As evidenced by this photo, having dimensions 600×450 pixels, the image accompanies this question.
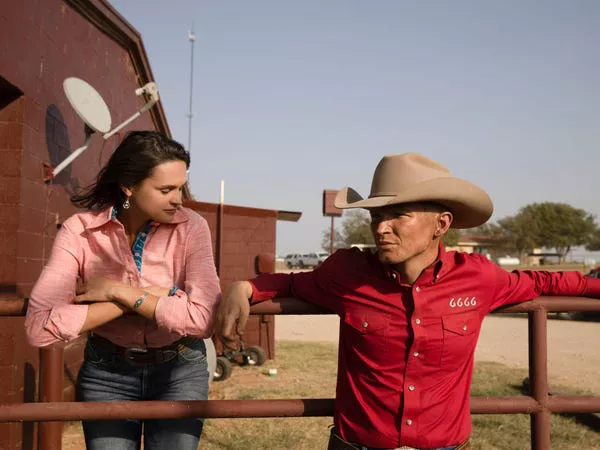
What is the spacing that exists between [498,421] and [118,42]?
6473mm

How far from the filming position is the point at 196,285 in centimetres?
201

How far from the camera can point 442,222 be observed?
208 cm

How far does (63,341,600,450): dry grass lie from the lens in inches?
222

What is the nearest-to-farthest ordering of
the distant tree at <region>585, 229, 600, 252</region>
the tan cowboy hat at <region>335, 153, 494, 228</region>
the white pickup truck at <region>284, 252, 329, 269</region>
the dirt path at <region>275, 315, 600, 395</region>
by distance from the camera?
1. the tan cowboy hat at <region>335, 153, 494, 228</region>
2. the dirt path at <region>275, 315, 600, 395</region>
3. the white pickup truck at <region>284, 252, 329, 269</region>
4. the distant tree at <region>585, 229, 600, 252</region>

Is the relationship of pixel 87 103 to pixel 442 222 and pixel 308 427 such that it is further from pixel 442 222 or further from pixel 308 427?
pixel 442 222

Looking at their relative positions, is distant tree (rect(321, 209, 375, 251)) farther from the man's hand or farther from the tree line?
the man's hand

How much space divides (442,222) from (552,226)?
71483mm

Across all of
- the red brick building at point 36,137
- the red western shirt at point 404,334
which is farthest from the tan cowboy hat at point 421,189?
the red brick building at point 36,137

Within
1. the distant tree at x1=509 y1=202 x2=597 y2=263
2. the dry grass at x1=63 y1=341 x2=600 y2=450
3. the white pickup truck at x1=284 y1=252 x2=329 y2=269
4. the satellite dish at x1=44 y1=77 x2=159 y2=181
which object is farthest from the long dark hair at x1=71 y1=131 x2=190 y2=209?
the distant tree at x1=509 y1=202 x2=597 y2=263

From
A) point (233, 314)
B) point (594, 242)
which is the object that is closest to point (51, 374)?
point (233, 314)

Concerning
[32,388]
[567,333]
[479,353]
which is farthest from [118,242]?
[567,333]

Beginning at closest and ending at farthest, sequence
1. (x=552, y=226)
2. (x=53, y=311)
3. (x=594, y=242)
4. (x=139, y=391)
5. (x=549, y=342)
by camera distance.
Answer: (x=53, y=311) < (x=139, y=391) < (x=549, y=342) < (x=552, y=226) < (x=594, y=242)

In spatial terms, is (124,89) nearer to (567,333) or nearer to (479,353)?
(479,353)

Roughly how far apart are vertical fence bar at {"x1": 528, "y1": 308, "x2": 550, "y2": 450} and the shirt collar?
50.9 inches
